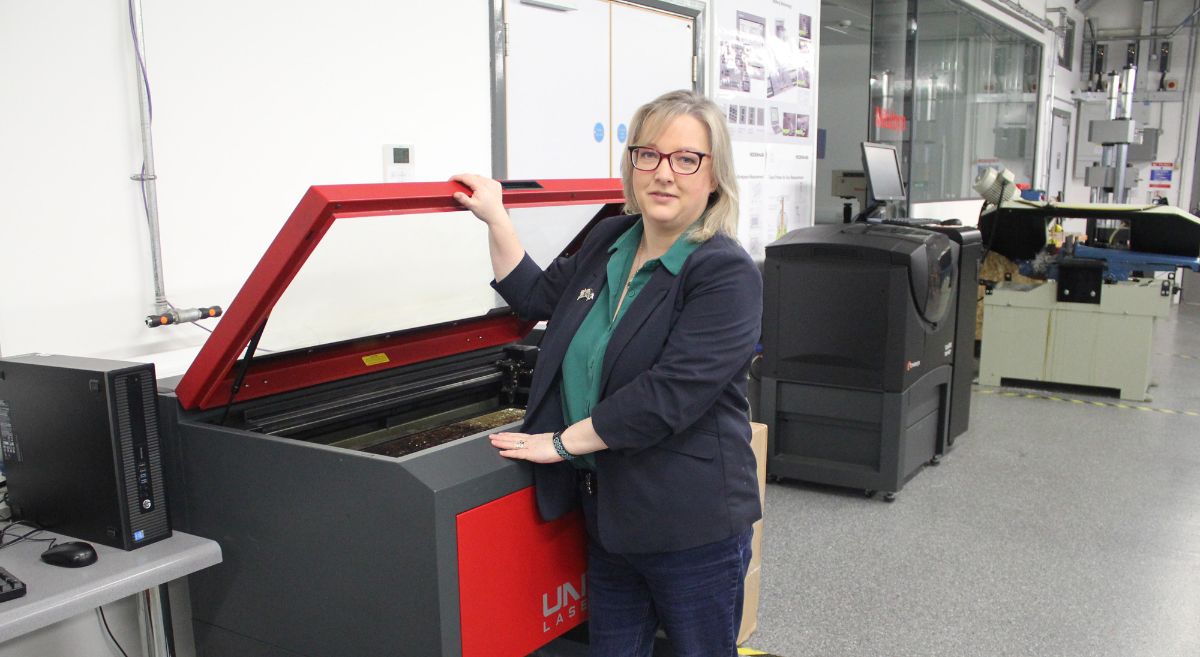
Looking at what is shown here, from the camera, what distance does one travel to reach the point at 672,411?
1364 mm

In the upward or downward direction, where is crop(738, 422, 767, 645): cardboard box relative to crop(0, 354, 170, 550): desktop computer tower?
downward

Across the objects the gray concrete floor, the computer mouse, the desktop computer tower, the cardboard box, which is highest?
the desktop computer tower

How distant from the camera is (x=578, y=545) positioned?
1622mm

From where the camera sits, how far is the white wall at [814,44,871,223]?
7672 mm

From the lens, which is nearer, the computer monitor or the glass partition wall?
the computer monitor

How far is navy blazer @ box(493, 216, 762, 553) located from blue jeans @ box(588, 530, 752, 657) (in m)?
0.06

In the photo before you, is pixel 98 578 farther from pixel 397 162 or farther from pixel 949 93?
pixel 949 93

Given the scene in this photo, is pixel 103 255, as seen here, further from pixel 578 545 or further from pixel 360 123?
pixel 578 545

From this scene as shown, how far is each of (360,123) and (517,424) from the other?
1209 mm

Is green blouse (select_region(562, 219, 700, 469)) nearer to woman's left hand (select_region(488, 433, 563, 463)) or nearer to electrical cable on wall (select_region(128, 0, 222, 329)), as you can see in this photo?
woman's left hand (select_region(488, 433, 563, 463))

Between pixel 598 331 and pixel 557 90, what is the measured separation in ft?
6.12

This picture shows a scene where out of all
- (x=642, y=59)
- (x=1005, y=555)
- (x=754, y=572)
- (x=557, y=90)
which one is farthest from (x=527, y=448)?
(x=642, y=59)

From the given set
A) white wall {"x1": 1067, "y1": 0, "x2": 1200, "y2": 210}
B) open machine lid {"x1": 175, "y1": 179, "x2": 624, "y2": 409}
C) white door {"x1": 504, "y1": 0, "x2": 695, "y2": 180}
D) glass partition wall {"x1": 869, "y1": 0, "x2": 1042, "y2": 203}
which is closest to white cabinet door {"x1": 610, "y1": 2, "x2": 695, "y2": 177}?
white door {"x1": 504, "y1": 0, "x2": 695, "y2": 180}

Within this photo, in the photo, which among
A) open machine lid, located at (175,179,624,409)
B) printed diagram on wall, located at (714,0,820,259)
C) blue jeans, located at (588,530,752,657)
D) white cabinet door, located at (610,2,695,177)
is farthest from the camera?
printed diagram on wall, located at (714,0,820,259)
